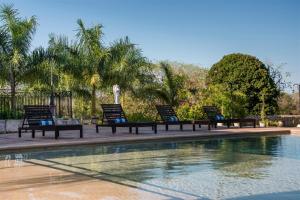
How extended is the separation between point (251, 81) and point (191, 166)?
61.2ft

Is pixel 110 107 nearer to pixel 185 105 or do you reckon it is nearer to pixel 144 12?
pixel 185 105

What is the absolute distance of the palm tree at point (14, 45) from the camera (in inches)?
752

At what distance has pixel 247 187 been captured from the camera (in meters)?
6.18

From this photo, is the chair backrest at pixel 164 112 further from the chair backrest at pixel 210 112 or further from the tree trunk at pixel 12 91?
the tree trunk at pixel 12 91

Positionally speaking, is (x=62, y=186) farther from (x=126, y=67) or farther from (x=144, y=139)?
(x=126, y=67)

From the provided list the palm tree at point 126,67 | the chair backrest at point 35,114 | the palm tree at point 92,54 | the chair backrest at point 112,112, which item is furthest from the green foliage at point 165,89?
the chair backrest at point 35,114

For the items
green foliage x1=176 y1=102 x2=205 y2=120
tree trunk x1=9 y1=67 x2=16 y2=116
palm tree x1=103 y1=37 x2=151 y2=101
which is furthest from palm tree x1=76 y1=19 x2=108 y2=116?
green foliage x1=176 y1=102 x2=205 y2=120

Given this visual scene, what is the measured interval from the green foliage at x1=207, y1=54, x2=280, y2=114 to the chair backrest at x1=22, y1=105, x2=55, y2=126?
1318 cm

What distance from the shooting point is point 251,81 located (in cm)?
2620

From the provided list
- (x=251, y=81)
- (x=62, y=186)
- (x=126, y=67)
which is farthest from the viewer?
(x=251, y=81)

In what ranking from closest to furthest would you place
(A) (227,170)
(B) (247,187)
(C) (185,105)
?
1. (B) (247,187)
2. (A) (227,170)
3. (C) (185,105)

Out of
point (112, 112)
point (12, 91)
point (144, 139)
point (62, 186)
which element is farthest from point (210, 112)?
point (62, 186)

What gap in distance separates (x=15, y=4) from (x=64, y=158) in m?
12.3

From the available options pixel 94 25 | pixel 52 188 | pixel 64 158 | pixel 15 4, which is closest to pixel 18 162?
pixel 64 158
